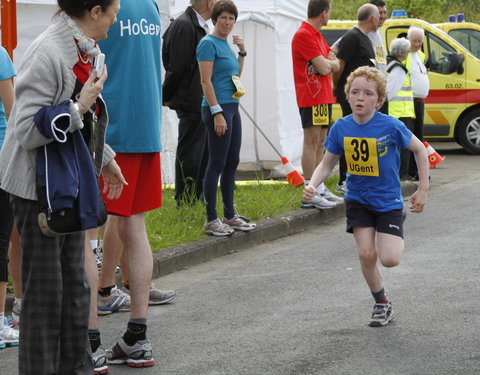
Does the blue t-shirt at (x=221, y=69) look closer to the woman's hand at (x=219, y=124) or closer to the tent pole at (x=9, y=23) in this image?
the woman's hand at (x=219, y=124)

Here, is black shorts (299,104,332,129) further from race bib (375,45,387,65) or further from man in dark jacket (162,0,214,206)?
race bib (375,45,387,65)

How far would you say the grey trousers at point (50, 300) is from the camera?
13.4 feet

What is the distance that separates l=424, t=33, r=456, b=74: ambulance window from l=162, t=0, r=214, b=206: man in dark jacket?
7.97 metres

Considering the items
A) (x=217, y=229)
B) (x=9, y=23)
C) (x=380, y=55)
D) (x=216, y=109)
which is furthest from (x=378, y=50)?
(x=9, y=23)

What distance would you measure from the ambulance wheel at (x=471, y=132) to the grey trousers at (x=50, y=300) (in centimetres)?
1345

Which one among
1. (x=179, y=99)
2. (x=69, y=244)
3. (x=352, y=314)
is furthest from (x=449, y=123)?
(x=69, y=244)

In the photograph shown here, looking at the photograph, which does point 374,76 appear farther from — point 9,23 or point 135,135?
point 9,23

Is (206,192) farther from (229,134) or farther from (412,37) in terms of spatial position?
(412,37)

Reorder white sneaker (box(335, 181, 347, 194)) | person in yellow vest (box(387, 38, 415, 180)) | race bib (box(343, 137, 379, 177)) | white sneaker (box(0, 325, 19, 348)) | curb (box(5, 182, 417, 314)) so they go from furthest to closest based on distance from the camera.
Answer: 1. person in yellow vest (box(387, 38, 415, 180))
2. white sneaker (box(335, 181, 347, 194))
3. curb (box(5, 182, 417, 314))
4. race bib (box(343, 137, 379, 177))
5. white sneaker (box(0, 325, 19, 348))

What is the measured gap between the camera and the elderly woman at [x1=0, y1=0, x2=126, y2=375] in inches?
157

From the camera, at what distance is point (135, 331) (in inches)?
204

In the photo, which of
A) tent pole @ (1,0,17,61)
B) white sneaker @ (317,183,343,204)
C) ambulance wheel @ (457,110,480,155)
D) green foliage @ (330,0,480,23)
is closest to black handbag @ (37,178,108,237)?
tent pole @ (1,0,17,61)


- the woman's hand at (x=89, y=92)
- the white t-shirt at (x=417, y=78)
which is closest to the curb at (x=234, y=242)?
the woman's hand at (x=89, y=92)

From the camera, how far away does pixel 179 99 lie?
31.2 ft
